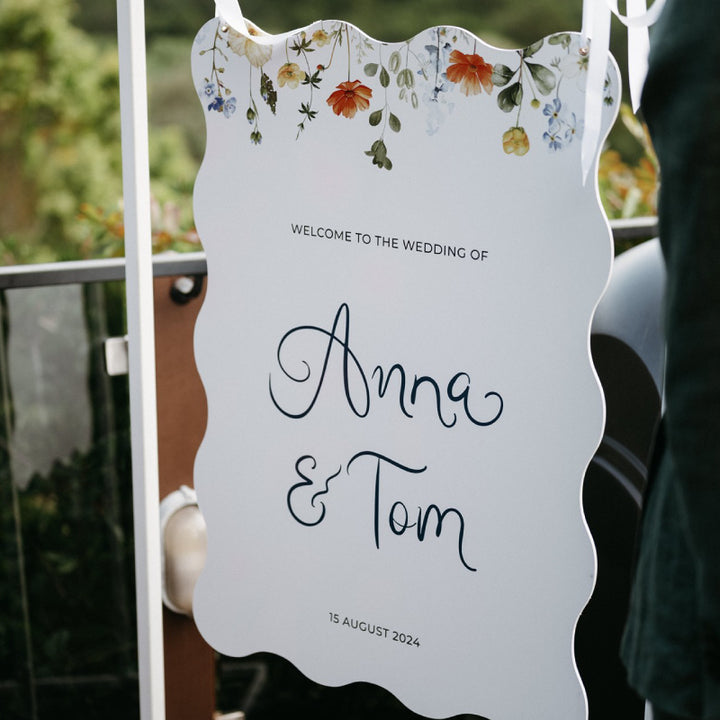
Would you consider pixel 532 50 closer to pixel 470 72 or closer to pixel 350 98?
pixel 470 72

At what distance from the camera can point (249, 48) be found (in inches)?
46.2

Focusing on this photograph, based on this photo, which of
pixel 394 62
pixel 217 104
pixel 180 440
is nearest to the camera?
pixel 394 62

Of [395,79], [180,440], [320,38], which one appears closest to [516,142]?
[395,79]

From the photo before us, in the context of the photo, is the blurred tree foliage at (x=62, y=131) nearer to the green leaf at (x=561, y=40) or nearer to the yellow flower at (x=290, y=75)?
the yellow flower at (x=290, y=75)

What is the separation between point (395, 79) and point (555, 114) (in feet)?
0.62

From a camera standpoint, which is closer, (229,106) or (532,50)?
(532,50)

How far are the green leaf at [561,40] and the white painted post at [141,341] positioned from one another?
485 millimetres

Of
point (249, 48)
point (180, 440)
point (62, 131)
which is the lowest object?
point (180, 440)

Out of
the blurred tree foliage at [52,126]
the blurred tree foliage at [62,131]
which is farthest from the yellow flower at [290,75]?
the blurred tree foliage at [52,126]

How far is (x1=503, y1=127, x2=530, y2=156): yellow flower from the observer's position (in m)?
1.03

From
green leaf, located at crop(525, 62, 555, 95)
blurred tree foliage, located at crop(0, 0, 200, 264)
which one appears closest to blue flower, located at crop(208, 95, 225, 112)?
green leaf, located at crop(525, 62, 555, 95)

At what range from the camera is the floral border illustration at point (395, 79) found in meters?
1.01

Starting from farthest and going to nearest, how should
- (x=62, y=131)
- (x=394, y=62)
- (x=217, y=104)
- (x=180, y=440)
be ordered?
(x=62, y=131) < (x=180, y=440) < (x=217, y=104) < (x=394, y=62)

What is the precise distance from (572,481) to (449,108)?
1.37 feet
